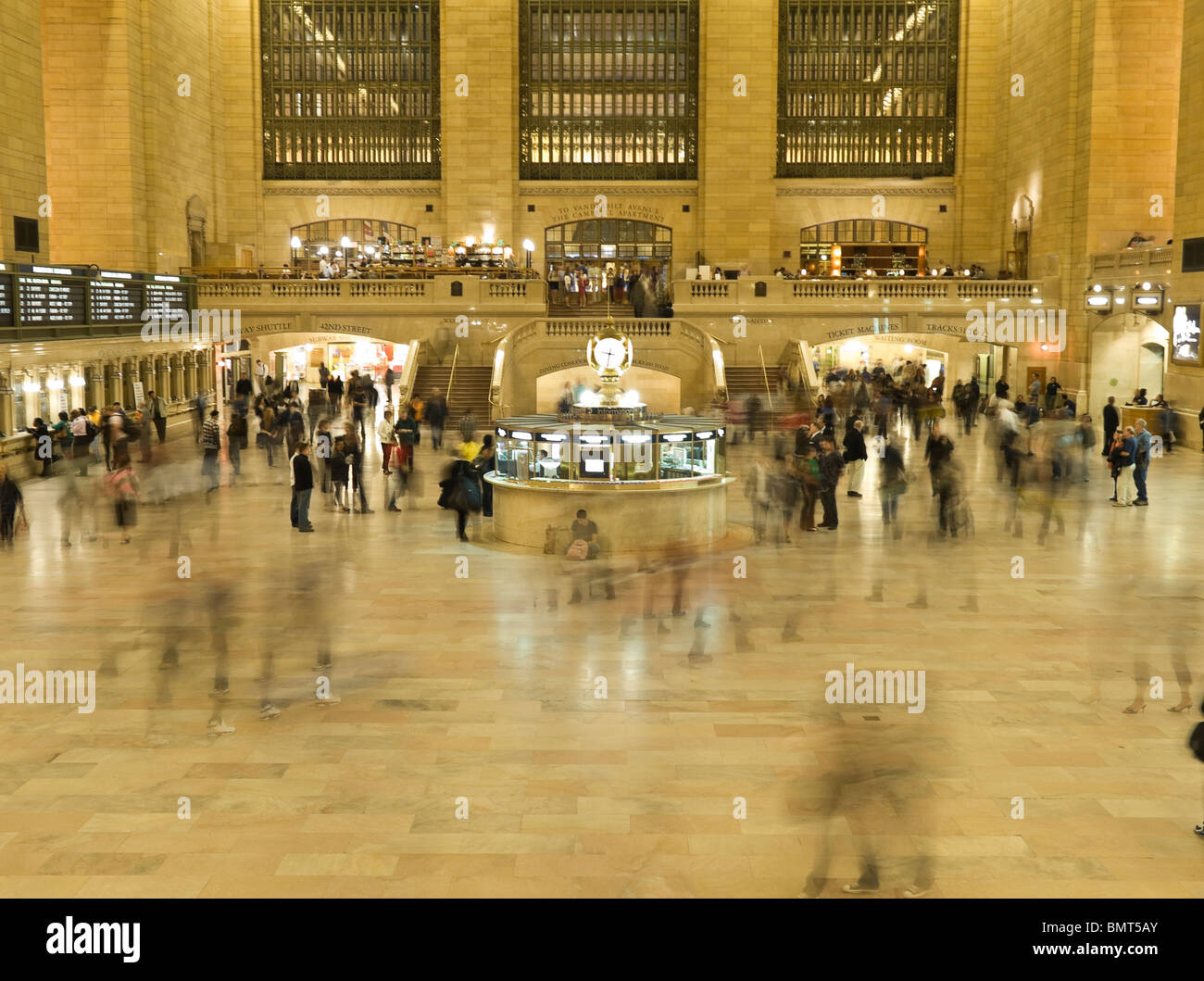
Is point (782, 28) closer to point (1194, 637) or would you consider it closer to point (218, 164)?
point (218, 164)

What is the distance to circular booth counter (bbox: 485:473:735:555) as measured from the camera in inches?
648

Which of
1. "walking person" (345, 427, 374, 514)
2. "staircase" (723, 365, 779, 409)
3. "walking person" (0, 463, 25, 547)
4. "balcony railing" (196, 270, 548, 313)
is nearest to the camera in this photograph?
"walking person" (0, 463, 25, 547)

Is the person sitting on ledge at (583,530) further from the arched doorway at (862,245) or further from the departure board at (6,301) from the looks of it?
the arched doorway at (862,245)

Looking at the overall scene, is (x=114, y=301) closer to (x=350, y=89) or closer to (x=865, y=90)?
(x=350, y=89)

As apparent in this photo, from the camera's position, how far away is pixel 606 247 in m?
45.9

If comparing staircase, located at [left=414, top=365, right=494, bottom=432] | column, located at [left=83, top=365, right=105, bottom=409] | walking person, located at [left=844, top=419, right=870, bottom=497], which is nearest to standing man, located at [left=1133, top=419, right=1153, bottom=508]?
walking person, located at [left=844, top=419, right=870, bottom=497]

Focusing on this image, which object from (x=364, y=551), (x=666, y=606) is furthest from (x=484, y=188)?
(x=666, y=606)

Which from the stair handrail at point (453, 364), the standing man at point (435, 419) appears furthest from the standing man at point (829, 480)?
the stair handrail at point (453, 364)

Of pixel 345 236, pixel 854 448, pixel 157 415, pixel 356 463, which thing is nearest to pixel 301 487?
pixel 356 463

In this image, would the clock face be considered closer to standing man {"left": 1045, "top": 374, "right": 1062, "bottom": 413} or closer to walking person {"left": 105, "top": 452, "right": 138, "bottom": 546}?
walking person {"left": 105, "top": 452, "right": 138, "bottom": 546}

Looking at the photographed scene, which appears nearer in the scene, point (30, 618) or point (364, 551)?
point (30, 618)

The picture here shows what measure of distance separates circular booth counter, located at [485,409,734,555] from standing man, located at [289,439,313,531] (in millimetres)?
2659

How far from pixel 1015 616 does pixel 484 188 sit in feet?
112

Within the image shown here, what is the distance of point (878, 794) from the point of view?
8406 millimetres
